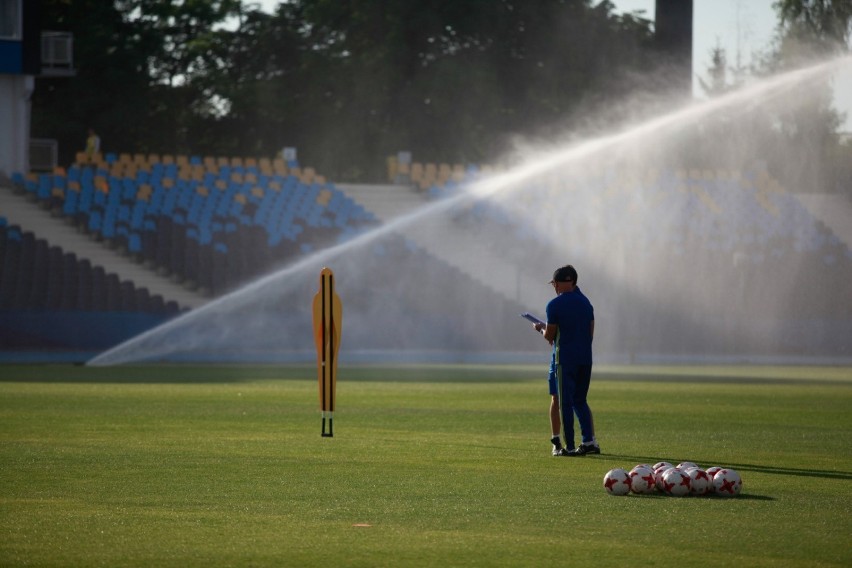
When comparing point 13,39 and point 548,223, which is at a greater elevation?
point 13,39

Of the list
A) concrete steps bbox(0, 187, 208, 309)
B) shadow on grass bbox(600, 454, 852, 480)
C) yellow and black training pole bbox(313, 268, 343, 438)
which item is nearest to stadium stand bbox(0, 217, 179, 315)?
concrete steps bbox(0, 187, 208, 309)

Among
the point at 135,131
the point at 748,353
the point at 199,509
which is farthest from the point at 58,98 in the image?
the point at 199,509

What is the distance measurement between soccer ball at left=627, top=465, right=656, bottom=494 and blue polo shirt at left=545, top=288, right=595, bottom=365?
2902 millimetres

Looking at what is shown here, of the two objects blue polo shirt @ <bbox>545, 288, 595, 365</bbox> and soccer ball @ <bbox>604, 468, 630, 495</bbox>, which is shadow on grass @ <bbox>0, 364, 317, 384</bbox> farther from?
soccer ball @ <bbox>604, 468, 630, 495</bbox>

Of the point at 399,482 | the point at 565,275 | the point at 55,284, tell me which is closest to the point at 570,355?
the point at 565,275

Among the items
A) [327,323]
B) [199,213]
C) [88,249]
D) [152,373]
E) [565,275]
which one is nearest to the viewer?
[565,275]

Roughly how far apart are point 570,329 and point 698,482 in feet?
10.7

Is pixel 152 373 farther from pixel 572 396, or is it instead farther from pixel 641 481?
pixel 641 481

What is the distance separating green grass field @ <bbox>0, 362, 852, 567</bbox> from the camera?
903 cm

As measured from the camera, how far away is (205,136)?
5925 centimetres

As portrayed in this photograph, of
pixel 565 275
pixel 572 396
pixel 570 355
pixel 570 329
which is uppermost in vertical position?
pixel 565 275

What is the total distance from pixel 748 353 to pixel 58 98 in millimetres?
27487

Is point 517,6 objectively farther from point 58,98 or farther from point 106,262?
point 106,262

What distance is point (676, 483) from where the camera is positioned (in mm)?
11430
